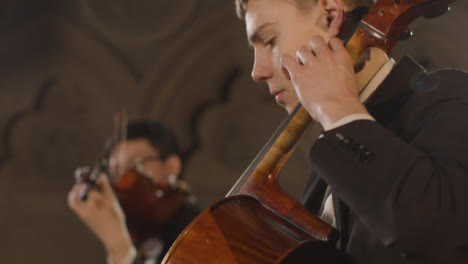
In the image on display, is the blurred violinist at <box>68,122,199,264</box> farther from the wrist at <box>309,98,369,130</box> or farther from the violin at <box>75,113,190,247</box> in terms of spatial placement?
the wrist at <box>309,98,369,130</box>

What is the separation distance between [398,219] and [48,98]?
450 centimetres

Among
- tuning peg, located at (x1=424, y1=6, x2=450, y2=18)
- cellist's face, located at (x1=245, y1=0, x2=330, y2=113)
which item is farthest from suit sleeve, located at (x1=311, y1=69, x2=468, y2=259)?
cellist's face, located at (x1=245, y1=0, x2=330, y2=113)

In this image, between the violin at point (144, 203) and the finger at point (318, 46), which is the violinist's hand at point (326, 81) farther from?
the violin at point (144, 203)

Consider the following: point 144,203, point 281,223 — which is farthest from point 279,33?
point 144,203

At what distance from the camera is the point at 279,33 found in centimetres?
123

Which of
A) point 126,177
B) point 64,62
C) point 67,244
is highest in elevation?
point 64,62

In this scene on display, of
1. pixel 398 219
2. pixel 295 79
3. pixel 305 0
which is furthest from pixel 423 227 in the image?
pixel 305 0

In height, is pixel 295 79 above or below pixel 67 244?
above

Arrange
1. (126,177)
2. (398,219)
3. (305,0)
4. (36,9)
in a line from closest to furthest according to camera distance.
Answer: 1. (398,219)
2. (305,0)
3. (126,177)
4. (36,9)

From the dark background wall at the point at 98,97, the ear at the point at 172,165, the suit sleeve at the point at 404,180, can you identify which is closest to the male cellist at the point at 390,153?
the suit sleeve at the point at 404,180

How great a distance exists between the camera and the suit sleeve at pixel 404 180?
2.69 ft

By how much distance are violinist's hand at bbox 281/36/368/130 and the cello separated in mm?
61

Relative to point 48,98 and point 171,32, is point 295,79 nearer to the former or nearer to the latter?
point 171,32

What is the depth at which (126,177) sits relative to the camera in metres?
2.59
